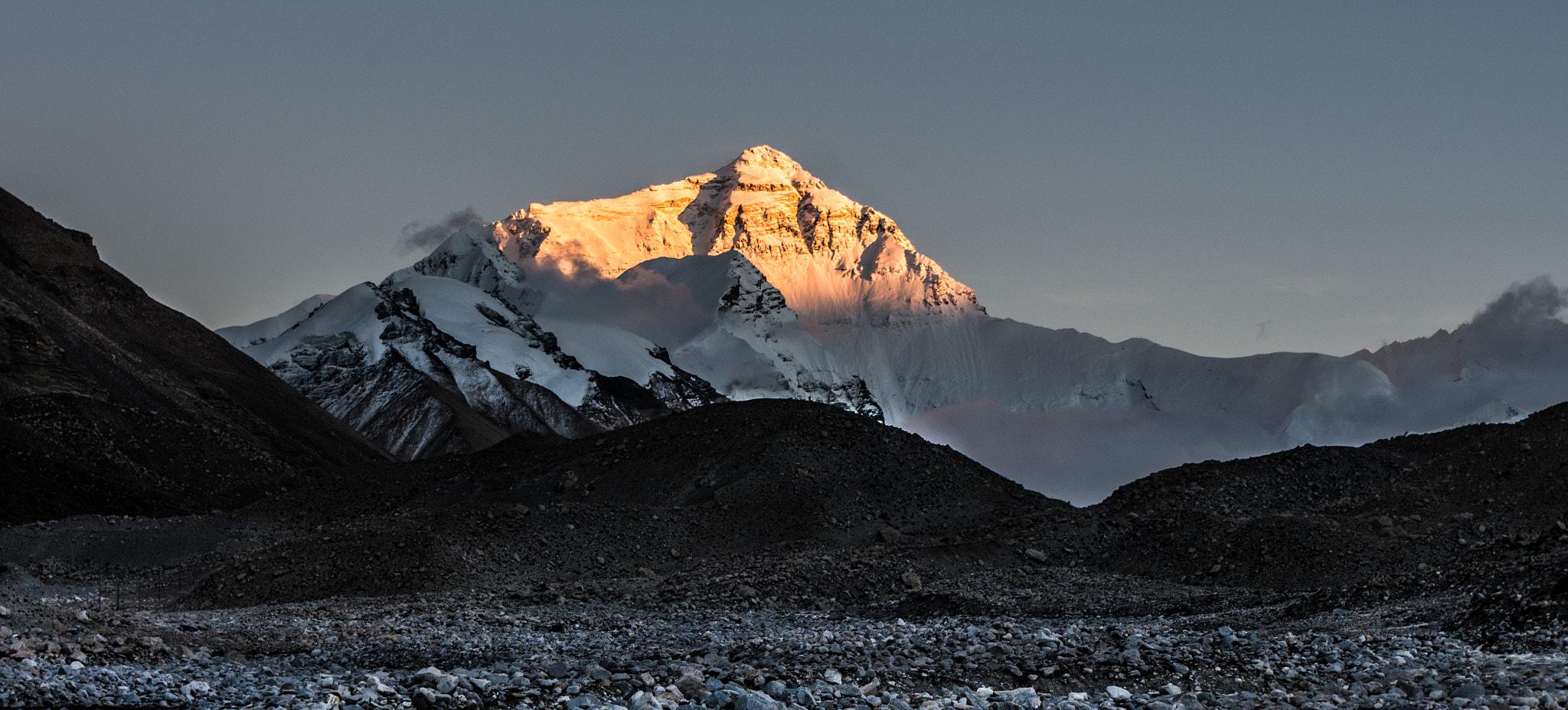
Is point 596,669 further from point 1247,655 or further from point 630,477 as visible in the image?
point 630,477

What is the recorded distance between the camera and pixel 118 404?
86000 millimetres

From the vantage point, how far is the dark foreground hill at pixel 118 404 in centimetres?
7588

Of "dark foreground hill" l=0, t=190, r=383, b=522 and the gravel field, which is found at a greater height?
"dark foreground hill" l=0, t=190, r=383, b=522

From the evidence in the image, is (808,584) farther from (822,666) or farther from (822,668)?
(822,668)

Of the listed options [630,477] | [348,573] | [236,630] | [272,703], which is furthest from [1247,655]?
[630,477]

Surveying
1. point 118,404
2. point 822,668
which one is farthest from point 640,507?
point 118,404

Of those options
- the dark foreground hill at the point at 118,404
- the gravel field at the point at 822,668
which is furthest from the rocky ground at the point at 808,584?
the dark foreground hill at the point at 118,404

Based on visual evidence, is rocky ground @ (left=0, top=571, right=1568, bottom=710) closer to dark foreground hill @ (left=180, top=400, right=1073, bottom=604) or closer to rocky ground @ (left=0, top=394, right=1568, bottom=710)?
rocky ground @ (left=0, top=394, right=1568, bottom=710)

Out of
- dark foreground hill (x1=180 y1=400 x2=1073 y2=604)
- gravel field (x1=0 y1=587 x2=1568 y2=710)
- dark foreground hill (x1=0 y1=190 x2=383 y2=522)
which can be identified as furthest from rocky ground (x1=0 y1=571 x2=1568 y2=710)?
dark foreground hill (x1=0 y1=190 x2=383 y2=522)

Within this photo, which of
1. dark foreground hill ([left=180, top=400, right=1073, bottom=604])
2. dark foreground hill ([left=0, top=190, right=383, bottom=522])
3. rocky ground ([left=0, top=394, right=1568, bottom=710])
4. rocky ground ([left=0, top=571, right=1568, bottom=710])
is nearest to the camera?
rocky ground ([left=0, top=571, right=1568, bottom=710])

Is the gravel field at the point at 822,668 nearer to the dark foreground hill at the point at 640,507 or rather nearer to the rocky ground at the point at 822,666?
the rocky ground at the point at 822,666

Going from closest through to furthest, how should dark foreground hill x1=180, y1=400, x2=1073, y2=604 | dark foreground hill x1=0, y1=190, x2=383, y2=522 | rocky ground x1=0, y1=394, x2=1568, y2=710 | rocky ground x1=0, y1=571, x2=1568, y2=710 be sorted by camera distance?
rocky ground x1=0, y1=571, x2=1568, y2=710, rocky ground x1=0, y1=394, x2=1568, y2=710, dark foreground hill x1=180, y1=400, x2=1073, y2=604, dark foreground hill x1=0, y1=190, x2=383, y2=522

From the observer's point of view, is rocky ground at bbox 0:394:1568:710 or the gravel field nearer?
the gravel field

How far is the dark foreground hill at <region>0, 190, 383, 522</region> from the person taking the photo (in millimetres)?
75875
